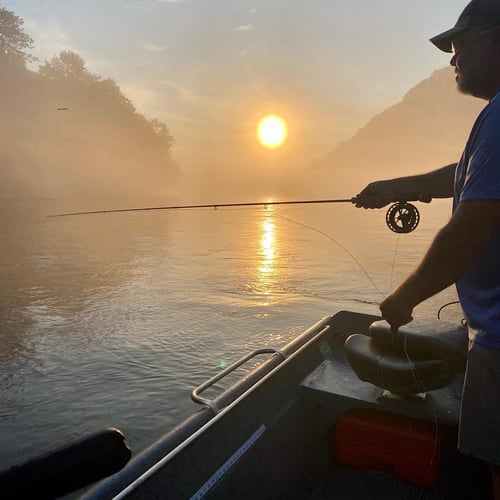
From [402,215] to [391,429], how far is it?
1.94 metres

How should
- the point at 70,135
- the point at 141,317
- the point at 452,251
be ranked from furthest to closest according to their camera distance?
the point at 70,135 → the point at 141,317 → the point at 452,251

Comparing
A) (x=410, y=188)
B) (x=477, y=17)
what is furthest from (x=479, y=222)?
(x=410, y=188)

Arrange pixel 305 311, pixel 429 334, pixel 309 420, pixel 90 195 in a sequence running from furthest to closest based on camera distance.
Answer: pixel 90 195 < pixel 305 311 < pixel 309 420 < pixel 429 334

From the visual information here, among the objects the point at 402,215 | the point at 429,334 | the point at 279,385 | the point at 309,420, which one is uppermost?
the point at 402,215

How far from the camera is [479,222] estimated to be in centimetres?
212

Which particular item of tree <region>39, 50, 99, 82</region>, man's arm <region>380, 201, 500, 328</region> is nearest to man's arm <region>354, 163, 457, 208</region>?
man's arm <region>380, 201, 500, 328</region>

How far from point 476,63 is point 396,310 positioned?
139 centimetres

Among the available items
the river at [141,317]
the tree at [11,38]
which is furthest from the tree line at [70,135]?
the river at [141,317]

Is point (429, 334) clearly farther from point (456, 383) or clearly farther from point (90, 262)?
point (90, 262)

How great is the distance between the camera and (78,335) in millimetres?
10125

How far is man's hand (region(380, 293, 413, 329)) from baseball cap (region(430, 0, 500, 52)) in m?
1.46

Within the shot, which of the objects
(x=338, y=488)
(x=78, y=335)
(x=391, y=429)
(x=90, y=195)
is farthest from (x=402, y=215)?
(x=90, y=195)

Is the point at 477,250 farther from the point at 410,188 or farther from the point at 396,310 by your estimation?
the point at 410,188

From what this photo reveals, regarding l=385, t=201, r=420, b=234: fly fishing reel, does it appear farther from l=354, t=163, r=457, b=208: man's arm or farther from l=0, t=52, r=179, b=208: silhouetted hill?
l=0, t=52, r=179, b=208: silhouetted hill
